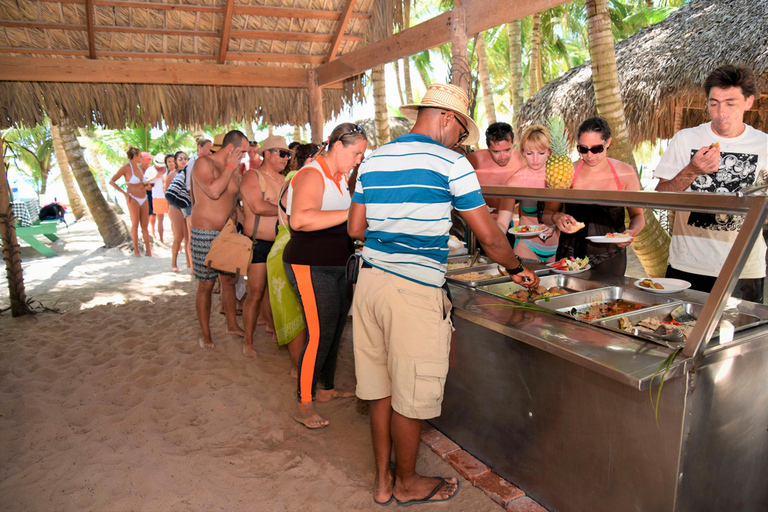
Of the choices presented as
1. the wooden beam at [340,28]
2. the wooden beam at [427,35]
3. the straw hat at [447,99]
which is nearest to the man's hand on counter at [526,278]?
the straw hat at [447,99]

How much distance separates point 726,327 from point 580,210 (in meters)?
1.62

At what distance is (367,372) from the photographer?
2451 mm

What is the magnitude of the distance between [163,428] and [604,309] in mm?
2809

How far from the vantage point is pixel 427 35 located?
5.02 meters

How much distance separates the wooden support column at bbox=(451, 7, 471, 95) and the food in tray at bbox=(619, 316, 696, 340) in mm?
2820

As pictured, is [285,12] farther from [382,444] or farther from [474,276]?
[382,444]

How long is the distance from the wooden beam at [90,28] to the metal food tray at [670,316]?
6269 millimetres

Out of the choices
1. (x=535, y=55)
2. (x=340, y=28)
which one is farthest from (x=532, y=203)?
(x=535, y=55)

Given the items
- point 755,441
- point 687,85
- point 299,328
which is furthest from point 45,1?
point 687,85

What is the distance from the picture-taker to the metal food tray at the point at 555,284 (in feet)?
9.60

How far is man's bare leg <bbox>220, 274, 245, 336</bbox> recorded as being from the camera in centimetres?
473

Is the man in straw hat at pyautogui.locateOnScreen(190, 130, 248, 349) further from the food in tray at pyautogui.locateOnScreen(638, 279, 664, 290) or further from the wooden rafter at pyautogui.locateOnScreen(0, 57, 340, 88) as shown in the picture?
the food in tray at pyautogui.locateOnScreen(638, 279, 664, 290)

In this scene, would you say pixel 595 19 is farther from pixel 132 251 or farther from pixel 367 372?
pixel 132 251

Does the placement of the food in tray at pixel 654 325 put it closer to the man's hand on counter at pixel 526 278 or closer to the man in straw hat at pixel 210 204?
the man's hand on counter at pixel 526 278
